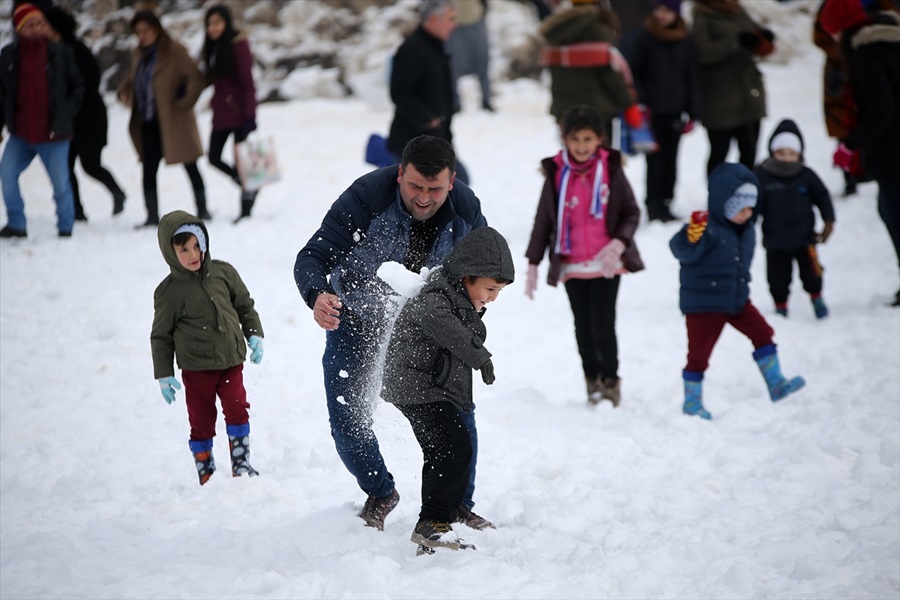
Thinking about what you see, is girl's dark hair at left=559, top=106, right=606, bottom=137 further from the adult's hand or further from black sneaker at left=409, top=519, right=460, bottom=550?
black sneaker at left=409, top=519, right=460, bottom=550

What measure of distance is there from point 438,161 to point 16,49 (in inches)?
207

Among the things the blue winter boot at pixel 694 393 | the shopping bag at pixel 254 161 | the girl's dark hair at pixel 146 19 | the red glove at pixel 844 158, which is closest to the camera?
the blue winter boot at pixel 694 393

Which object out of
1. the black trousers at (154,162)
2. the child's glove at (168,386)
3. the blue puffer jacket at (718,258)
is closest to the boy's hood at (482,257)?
the child's glove at (168,386)

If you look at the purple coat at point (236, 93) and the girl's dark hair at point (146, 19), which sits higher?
the girl's dark hair at point (146, 19)

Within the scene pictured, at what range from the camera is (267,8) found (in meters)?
18.9

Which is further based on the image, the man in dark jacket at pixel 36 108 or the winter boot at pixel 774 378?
the man in dark jacket at pixel 36 108

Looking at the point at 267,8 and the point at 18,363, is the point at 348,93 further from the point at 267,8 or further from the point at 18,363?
the point at 18,363

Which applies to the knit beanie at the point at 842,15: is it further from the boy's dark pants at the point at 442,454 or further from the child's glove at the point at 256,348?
the child's glove at the point at 256,348

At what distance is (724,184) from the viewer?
21.0 feet

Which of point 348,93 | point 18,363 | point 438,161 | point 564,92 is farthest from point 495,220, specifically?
point 348,93

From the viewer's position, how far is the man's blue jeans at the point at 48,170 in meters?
7.59

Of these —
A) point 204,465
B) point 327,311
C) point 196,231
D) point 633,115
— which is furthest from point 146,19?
point 327,311

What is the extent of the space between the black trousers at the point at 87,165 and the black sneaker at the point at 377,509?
18.6ft

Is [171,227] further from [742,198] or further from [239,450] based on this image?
[742,198]
